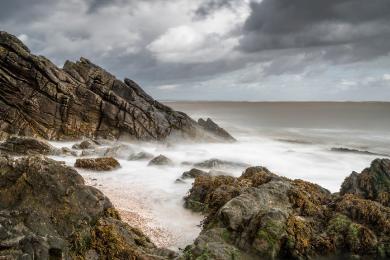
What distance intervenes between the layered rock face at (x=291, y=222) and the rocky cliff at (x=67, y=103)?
19.4 metres

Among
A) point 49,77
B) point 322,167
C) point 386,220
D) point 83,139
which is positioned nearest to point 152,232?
point 386,220

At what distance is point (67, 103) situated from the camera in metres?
32.9

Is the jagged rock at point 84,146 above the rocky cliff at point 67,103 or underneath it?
underneath

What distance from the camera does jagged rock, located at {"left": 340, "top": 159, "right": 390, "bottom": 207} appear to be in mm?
15891

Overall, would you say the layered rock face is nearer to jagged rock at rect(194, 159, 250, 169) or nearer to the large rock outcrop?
jagged rock at rect(194, 159, 250, 169)

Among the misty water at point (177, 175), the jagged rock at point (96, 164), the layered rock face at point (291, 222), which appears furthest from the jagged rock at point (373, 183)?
the jagged rock at point (96, 164)

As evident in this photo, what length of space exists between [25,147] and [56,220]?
17.3 meters

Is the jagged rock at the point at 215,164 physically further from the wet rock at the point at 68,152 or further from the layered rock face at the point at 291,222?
the layered rock face at the point at 291,222

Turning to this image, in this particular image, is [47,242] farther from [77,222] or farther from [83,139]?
[83,139]

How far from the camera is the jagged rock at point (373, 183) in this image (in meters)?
15.9

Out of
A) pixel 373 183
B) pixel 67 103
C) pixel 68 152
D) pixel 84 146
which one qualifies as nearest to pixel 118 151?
pixel 84 146

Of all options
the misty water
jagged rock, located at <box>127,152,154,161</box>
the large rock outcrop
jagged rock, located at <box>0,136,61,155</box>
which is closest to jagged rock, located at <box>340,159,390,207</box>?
the misty water

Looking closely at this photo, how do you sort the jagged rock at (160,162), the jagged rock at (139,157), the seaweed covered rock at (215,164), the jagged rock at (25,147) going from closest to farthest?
the jagged rock at (25,147)
the jagged rock at (160,162)
the seaweed covered rock at (215,164)
the jagged rock at (139,157)

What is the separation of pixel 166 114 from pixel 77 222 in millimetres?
28982
